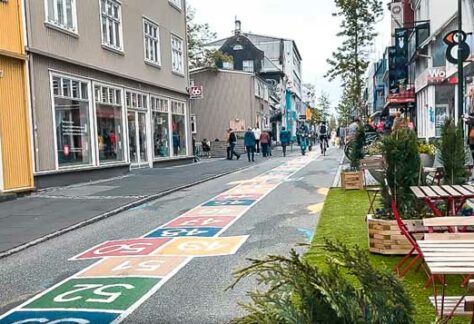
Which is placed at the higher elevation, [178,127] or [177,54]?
[177,54]

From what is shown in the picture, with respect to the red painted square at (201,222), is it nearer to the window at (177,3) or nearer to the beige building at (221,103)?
the window at (177,3)

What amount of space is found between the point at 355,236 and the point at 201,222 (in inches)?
133

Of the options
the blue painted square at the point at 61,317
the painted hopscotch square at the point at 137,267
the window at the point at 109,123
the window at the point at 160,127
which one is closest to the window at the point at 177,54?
the window at the point at 160,127

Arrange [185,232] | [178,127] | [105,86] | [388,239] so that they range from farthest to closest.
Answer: [178,127]
[105,86]
[185,232]
[388,239]

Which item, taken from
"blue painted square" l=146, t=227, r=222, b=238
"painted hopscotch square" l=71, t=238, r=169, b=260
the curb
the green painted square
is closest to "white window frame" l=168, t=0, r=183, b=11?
the curb

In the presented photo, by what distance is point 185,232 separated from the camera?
9.40m

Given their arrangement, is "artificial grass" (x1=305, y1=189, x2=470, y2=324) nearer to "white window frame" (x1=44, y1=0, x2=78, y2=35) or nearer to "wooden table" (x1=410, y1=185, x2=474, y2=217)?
"wooden table" (x1=410, y1=185, x2=474, y2=217)

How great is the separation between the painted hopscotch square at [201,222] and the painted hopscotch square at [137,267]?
2.42 m

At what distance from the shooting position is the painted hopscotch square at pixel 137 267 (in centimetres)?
665

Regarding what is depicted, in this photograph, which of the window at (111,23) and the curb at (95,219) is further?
the window at (111,23)

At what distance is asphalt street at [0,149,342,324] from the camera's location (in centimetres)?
528

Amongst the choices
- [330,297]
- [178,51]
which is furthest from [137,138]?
[330,297]

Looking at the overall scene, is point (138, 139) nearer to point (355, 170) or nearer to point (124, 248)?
point (355, 170)

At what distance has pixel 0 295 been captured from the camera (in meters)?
6.04
